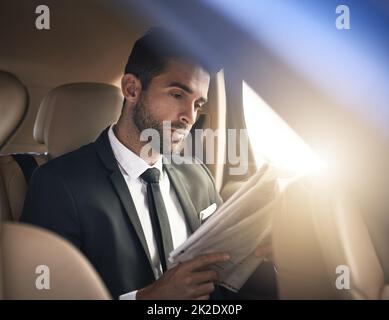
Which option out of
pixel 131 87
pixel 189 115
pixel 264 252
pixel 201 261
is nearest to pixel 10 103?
pixel 131 87

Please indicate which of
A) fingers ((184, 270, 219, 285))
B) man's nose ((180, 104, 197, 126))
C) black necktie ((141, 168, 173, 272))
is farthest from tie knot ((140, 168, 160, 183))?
fingers ((184, 270, 219, 285))

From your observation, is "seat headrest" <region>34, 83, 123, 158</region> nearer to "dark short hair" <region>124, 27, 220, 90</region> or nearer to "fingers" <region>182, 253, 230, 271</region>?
"dark short hair" <region>124, 27, 220, 90</region>

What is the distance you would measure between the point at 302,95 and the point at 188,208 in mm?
395

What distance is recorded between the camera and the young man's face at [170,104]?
133cm

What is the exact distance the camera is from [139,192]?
1350 millimetres

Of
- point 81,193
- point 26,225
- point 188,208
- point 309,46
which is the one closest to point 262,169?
point 188,208

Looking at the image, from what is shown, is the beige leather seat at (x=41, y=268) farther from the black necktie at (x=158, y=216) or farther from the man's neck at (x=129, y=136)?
the man's neck at (x=129, y=136)

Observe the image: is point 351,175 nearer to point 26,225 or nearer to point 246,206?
point 246,206

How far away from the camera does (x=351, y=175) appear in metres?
1.32

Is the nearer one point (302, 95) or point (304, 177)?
point (304, 177)

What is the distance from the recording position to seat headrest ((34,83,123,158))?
4.38ft

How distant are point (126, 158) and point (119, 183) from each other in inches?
2.5
